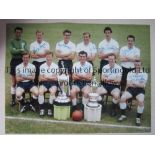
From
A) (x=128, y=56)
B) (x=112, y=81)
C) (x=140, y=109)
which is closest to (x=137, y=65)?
(x=128, y=56)

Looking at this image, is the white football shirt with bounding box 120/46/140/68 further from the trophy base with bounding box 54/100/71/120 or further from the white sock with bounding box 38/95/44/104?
the white sock with bounding box 38/95/44/104

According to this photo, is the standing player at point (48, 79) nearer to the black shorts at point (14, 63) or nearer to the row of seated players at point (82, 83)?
the row of seated players at point (82, 83)

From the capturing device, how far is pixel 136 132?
2.03 meters

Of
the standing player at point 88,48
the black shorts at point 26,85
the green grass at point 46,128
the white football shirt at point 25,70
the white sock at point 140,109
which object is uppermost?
the standing player at point 88,48

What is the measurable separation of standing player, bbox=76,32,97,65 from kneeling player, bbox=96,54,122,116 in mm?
111

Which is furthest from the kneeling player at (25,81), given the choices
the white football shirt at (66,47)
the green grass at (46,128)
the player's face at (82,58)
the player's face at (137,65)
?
the player's face at (137,65)

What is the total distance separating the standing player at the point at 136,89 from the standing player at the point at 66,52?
422mm

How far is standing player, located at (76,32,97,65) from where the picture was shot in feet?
6.69

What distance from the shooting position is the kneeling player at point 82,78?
6.71 ft

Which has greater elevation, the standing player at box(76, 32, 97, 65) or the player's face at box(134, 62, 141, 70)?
the standing player at box(76, 32, 97, 65)

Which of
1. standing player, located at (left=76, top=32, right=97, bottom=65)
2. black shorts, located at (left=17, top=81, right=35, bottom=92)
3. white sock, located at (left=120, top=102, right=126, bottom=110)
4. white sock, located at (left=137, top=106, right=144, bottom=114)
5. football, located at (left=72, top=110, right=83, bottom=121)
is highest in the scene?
standing player, located at (left=76, top=32, right=97, bottom=65)

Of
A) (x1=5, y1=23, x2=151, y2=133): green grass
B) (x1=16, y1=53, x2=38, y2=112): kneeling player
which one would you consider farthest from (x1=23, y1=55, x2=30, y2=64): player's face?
(x1=5, y1=23, x2=151, y2=133): green grass
